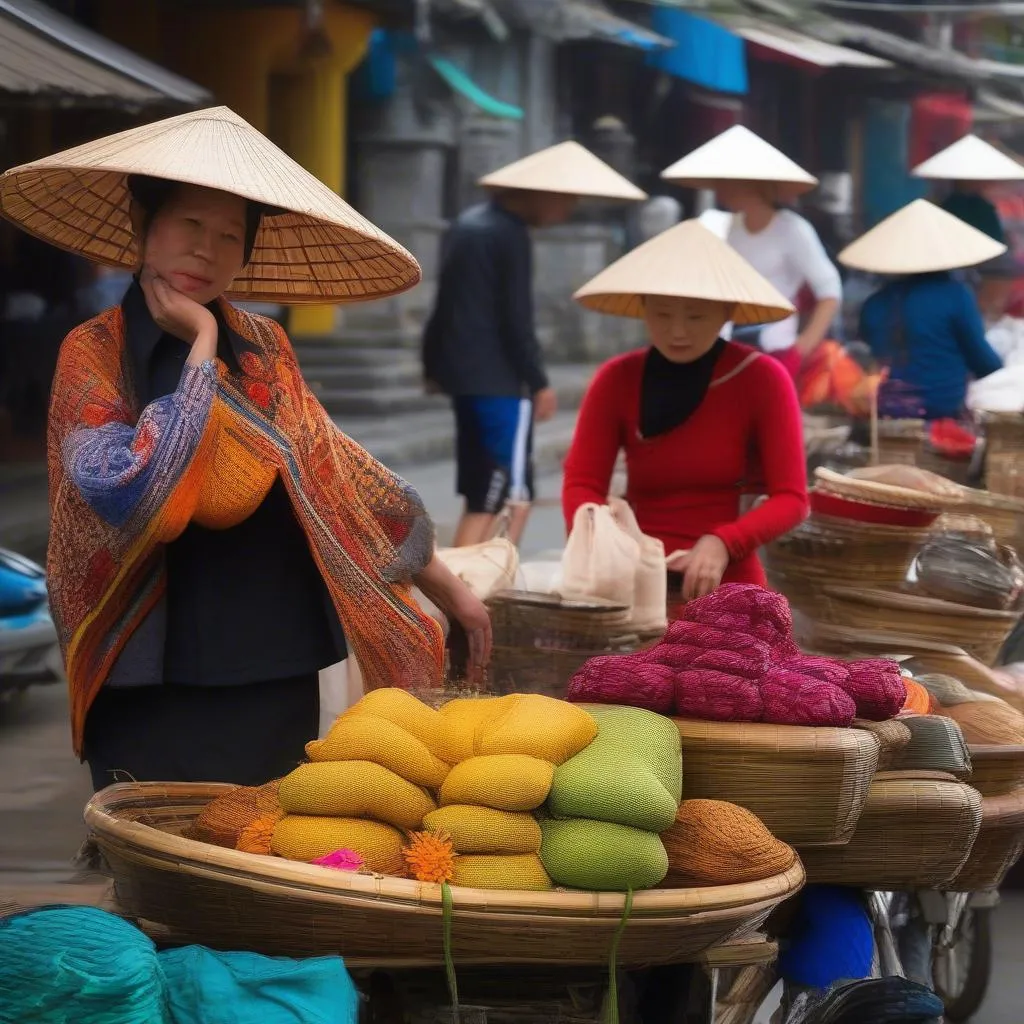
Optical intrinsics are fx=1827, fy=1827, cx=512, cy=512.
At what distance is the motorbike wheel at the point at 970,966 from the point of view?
401 centimetres

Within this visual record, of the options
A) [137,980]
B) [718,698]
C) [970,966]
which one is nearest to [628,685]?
[718,698]

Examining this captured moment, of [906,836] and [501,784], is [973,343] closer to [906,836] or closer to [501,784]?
[906,836]

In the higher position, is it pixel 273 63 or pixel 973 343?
pixel 273 63

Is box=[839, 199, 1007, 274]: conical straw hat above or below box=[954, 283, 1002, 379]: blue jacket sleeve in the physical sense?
above

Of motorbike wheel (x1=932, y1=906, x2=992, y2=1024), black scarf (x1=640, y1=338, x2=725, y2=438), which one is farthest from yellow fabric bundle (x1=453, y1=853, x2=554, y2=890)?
motorbike wheel (x1=932, y1=906, x2=992, y2=1024)

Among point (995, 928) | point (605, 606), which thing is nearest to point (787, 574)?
point (605, 606)

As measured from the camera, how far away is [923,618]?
163 inches

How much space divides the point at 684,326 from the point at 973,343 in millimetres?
2480

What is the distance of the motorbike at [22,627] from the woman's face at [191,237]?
361cm

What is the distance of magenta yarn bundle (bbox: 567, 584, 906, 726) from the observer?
2.47 metres

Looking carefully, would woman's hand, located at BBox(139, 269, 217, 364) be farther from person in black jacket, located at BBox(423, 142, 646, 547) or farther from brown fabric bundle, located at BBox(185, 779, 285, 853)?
person in black jacket, located at BBox(423, 142, 646, 547)

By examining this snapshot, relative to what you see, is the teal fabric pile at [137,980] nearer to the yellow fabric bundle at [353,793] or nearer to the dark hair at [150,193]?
the yellow fabric bundle at [353,793]

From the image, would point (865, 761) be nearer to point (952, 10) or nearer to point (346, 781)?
point (346, 781)

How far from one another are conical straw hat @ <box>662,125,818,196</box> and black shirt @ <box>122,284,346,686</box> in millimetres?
4262
